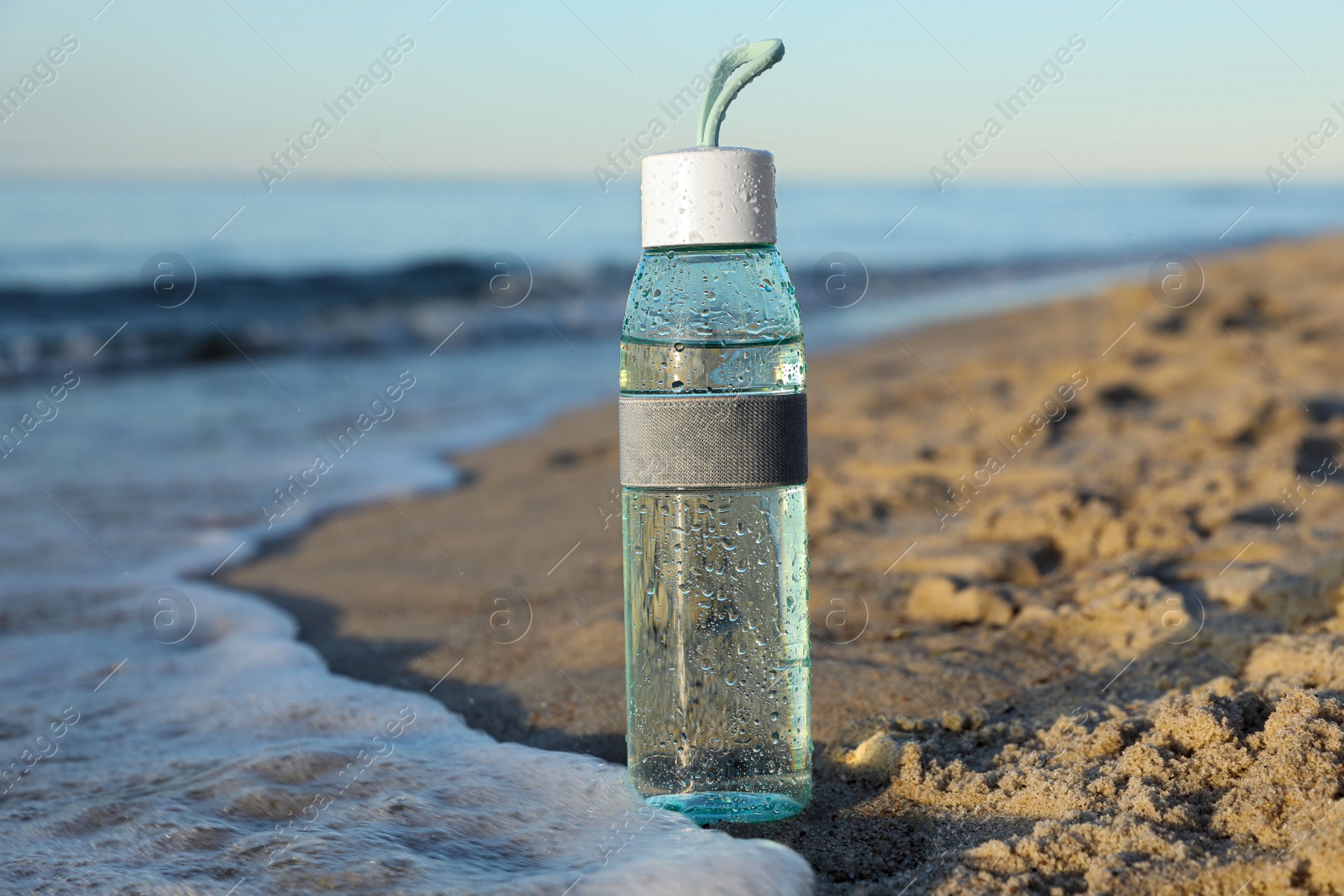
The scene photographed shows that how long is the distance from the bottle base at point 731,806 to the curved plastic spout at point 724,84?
38.1 inches

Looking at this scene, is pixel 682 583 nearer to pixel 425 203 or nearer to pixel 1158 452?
pixel 1158 452

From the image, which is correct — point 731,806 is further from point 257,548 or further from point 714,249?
point 257,548

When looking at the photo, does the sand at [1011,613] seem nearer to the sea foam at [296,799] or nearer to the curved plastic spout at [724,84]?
the sea foam at [296,799]

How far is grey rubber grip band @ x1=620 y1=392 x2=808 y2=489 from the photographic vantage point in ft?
5.30

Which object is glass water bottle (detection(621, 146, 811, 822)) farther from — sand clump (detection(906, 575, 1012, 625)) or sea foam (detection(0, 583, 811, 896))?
sand clump (detection(906, 575, 1012, 625))

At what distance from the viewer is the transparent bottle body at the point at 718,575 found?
1653 mm

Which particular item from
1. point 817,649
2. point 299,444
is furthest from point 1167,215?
point 817,649

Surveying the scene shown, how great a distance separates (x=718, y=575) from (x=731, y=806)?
35 centimetres

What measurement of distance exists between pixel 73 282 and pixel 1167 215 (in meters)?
28.2

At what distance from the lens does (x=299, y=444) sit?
5.91m

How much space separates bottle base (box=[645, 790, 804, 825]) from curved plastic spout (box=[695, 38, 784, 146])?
3.17 ft

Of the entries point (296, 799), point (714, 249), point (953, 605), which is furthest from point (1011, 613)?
point (296, 799)

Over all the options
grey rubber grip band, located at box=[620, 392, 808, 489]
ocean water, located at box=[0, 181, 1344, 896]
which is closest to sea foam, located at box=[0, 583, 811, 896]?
ocean water, located at box=[0, 181, 1344, 896]

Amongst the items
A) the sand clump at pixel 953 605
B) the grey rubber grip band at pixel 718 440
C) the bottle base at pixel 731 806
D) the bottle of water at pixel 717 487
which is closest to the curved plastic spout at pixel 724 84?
the bottle of water at pixel 717 487
